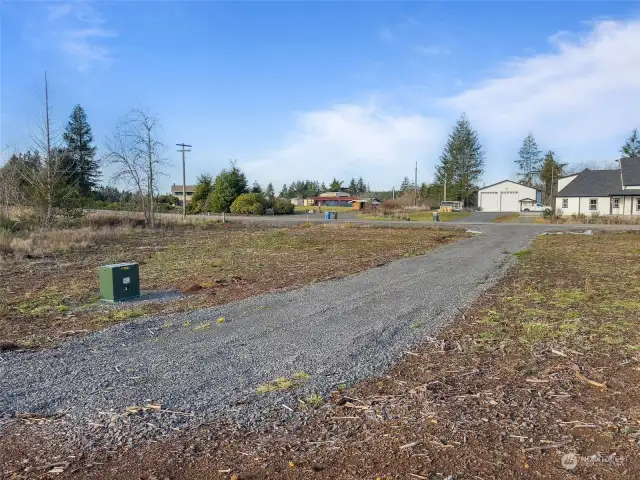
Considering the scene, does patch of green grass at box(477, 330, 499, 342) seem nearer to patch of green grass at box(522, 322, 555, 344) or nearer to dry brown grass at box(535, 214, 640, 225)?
patch of green grass at box(522, 322, 555, 344)

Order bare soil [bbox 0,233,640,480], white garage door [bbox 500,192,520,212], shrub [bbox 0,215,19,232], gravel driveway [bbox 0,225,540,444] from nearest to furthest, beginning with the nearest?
bare soil [bbox 0,233,640,480] → gravel driveway [bbox 0,225,540,444] → shrub [bbox 0,215,19,232] → white garage door [bbox 500,192,520,212]

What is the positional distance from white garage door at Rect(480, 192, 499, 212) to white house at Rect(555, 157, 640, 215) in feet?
47.4

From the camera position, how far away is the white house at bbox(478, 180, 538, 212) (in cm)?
6519

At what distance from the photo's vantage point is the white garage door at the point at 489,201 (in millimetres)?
66688

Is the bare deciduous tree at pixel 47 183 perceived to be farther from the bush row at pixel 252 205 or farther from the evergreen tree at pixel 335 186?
the evergreen tree at pixel 335 186

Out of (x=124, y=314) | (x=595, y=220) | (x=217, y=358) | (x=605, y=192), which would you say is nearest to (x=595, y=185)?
(x=605, y=192)

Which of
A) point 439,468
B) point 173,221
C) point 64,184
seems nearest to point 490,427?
point 439,468

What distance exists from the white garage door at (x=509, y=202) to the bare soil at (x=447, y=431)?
6412 cm

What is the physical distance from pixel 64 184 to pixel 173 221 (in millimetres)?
13151

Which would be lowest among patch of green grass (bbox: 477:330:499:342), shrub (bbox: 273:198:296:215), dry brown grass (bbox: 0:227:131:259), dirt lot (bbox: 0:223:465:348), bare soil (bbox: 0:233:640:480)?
bare soil (bbox: 0:233:640:480)

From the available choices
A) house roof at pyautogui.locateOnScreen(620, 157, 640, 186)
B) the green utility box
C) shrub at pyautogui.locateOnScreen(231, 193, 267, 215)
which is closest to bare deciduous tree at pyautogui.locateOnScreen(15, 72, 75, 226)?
the green utility box

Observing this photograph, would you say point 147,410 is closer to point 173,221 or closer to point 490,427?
point 490,427

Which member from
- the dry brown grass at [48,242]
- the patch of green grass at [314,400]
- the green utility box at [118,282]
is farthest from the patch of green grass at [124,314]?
the dry brown grass at [48,242]

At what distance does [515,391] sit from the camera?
430cm
